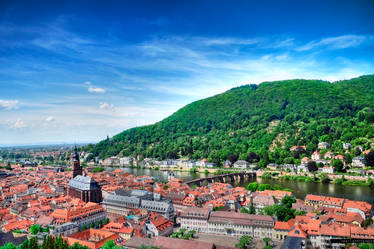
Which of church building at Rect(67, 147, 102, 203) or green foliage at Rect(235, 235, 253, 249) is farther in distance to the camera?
church building at Rect(67, 147, 102, 203)

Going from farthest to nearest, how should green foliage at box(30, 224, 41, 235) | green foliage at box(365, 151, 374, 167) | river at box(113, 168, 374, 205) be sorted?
green foliage at box(365, 151, 374, 167), river at box(113, 168, 374, 205), green foliage at box(30, 224, 41, 235)

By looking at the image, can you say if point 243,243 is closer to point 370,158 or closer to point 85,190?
point 85,190

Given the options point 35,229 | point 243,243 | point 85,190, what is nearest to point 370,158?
point 243,243

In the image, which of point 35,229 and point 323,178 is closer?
point 35,229

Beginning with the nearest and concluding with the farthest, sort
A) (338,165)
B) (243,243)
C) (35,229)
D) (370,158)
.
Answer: (243,243)
(35,229)
(370,158)
(338,165)

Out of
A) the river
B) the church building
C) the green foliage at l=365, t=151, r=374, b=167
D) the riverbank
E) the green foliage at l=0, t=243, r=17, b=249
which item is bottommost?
the river

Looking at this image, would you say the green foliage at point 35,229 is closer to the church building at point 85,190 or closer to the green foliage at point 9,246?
the green foliage at point 9,246

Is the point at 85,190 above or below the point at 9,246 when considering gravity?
above

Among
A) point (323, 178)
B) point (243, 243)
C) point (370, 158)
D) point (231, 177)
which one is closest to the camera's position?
point (243, 243)

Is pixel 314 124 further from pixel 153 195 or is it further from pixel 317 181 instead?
pixel 153 195

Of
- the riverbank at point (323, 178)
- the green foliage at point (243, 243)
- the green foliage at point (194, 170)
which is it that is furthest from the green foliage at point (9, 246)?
the green foliage at point (194, 170)

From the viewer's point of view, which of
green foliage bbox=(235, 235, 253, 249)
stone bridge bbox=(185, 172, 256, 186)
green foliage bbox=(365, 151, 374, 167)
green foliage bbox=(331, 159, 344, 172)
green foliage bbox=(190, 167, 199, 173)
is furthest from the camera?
green foliage bbox=(190, 167, 199, 173)

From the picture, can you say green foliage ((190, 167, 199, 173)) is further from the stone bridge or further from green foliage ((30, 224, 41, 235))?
green foliage ((30, 224, 41, 235))

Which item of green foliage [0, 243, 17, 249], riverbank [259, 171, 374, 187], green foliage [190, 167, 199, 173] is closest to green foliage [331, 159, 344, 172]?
riverbank [259, 171, 374, 187]
